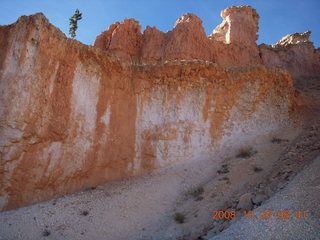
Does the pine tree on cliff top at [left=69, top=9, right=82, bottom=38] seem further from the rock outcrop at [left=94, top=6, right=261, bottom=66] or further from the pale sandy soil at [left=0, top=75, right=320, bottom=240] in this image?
the pale sandy soil at [left=0, top=75, right=320, bottom=240]

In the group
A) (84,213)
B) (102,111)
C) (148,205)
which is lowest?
(84,213)

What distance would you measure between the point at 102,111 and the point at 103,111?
2.1 inches

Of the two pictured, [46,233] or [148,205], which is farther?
[148,205]

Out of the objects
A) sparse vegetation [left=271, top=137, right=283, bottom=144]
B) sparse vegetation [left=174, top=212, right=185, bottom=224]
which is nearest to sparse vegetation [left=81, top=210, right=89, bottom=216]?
sparse vegetation [left=174, top=212, right=185, bottom=224]

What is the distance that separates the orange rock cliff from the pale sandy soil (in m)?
0.77

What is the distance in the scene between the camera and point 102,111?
12.2 m

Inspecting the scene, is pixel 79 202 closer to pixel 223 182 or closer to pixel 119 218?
pixel 119 218

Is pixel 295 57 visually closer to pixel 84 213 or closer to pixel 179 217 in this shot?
pixel 179 217

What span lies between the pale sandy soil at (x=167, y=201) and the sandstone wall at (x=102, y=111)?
781 millimetres

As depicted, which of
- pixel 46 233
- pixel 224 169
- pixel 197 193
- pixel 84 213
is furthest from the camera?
pixel 224 169

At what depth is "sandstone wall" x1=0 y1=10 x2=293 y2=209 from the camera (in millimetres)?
9594

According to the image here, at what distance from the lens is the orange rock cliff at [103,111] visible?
31.5 ft

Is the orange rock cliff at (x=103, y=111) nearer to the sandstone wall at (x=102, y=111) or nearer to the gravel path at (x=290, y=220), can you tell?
the sandstone wall at (x=102, y=111)

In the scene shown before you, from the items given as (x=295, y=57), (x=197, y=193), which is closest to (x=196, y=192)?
(x=197, y=193)
